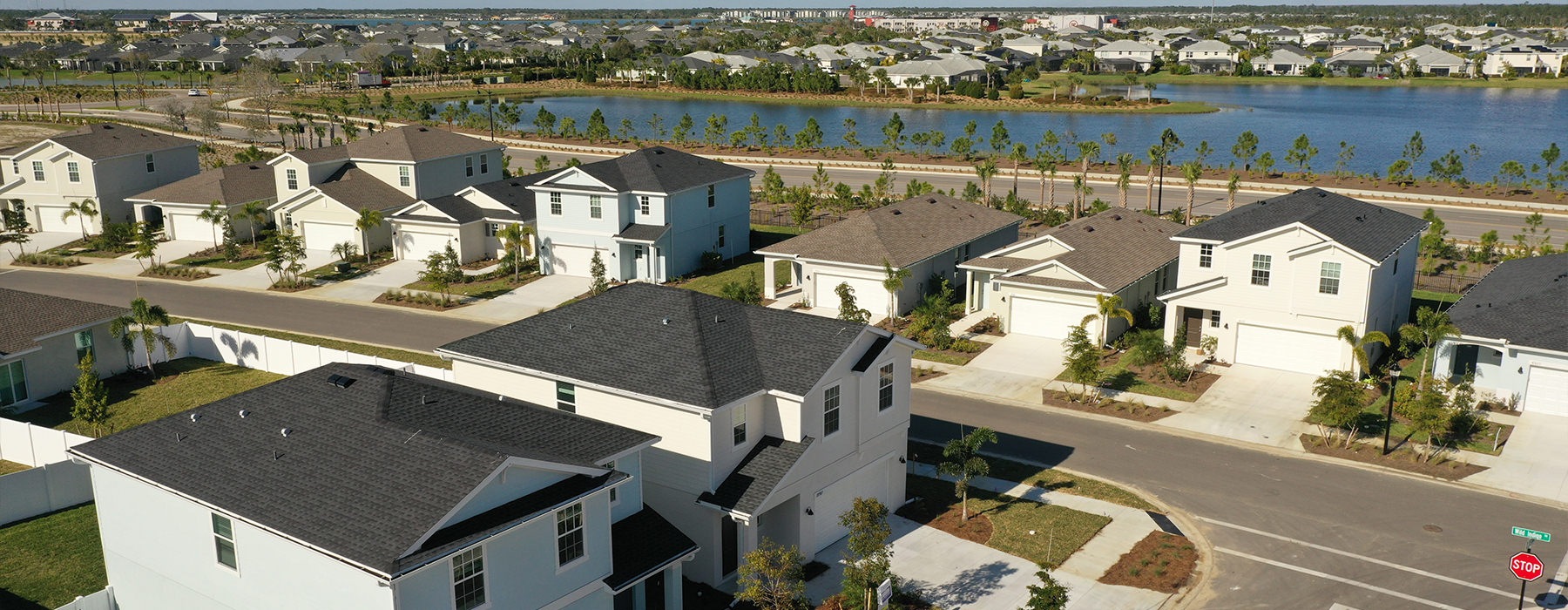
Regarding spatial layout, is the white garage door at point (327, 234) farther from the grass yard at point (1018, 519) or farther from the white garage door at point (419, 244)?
the grass yard at point (1018, 519)

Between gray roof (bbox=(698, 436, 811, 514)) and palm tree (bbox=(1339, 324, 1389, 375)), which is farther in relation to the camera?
palm tree (bbox=(1339, 324, 1389, 375))

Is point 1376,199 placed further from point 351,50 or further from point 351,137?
point 351,50

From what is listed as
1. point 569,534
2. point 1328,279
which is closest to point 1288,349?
point 1328,279

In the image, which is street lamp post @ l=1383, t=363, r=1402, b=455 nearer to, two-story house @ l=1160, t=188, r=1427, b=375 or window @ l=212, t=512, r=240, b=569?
two-story house @ l=1160, t=188, r=1427, b=375

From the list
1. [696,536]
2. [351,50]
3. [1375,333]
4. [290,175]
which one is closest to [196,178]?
[290,175]

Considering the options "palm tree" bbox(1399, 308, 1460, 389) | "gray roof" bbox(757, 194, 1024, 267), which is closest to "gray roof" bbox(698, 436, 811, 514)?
"palm tree" bbox(1399, 308, 1460, 389)

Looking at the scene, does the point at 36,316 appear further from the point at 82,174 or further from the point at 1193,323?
the point at 1193,323
